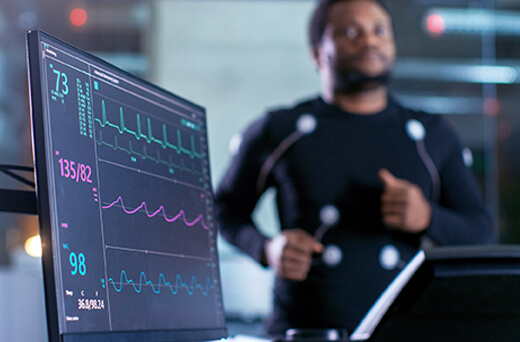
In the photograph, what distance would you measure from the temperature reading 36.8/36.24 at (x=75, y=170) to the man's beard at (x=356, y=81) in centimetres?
105

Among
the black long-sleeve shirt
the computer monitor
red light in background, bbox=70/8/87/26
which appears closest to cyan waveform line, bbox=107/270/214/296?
the computer monitor

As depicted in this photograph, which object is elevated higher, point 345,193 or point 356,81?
point 356,81

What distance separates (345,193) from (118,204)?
2.99 ft

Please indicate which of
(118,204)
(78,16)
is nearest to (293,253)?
(118,204)

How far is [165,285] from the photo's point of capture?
1.13 metres

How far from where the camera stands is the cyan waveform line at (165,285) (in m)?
1.03

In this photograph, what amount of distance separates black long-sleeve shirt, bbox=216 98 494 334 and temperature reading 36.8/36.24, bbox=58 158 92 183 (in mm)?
855

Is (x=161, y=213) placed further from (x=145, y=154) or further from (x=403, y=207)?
(x=403, y=207)

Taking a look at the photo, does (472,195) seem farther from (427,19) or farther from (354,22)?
(427,19)

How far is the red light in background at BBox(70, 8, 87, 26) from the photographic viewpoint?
204 inches

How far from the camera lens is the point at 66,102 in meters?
0.98

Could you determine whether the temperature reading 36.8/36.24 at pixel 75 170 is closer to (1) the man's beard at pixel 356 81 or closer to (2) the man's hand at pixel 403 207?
(2) the man's hand at pixel 403 207

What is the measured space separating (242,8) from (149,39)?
602 millimetres

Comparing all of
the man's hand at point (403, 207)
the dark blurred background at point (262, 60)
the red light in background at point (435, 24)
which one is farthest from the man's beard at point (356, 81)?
the red light in background at point (435, 24)
